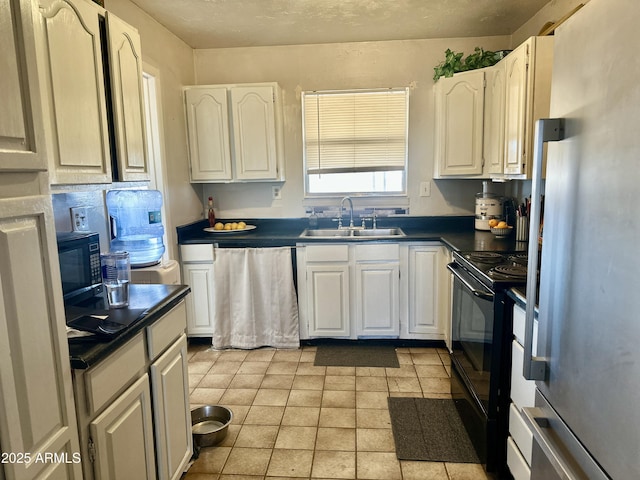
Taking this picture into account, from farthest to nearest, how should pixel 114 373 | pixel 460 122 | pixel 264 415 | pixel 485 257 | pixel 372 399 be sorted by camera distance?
1. pixel 460 122
2. pixel 372 399
3. pixel 264 415
4. pixel 485 257
5. pixel 114 373

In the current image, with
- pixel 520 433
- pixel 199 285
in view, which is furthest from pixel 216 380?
pixel 520 433

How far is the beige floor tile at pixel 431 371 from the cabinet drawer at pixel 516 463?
109 cm

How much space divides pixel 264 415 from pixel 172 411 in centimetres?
86

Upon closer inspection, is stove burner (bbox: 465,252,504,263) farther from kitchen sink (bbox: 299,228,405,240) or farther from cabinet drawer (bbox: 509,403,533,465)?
kitchen sink (bbox: 299,228,405,240)

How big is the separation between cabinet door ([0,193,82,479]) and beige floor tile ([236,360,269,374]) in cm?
198

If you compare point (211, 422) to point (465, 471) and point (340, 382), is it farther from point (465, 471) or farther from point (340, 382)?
point (465, 471)

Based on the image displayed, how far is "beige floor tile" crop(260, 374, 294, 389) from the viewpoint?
281cm

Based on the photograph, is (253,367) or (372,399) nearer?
(372,399)

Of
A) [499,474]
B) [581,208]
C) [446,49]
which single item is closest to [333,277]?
[499,474]

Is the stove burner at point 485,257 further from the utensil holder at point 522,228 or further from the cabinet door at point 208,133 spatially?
the cabinet door at point 208,133

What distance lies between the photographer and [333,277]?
332 centimetres

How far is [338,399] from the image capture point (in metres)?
2.62

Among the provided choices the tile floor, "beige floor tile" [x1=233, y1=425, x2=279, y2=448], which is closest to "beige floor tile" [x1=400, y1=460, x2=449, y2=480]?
the tile floor

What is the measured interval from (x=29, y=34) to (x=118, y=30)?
3.51 feet
